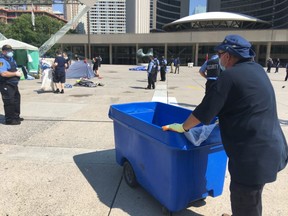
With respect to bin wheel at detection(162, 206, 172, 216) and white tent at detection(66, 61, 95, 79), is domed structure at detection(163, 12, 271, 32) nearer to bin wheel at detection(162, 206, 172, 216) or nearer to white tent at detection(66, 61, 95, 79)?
white tent at detection(66, 61, 95, 79)

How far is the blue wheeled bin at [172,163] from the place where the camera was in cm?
266

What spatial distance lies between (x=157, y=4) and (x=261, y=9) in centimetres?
4371

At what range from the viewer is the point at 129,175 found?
362cm

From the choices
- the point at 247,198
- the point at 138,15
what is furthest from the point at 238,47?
the point at 138,15

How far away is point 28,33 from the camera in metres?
76.2

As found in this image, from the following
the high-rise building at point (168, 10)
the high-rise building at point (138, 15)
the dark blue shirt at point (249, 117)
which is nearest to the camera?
the dark blue shirt at point (249, 117)

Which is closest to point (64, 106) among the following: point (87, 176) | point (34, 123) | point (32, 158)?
point (34, 123)

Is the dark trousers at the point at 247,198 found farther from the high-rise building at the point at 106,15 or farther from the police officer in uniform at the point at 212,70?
the high-rise building at the point at 106,15

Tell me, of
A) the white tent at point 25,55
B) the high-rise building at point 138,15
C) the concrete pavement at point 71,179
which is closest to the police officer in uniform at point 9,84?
the concrete pavement at point 71,179

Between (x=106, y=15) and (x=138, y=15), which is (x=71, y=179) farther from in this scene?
(x=106, y=15)

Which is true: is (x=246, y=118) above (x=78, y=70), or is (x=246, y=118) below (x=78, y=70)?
above

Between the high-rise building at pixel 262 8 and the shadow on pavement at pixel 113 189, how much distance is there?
104 m

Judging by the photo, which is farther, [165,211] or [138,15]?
[138,15]

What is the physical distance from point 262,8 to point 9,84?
Answer: 385 feet
